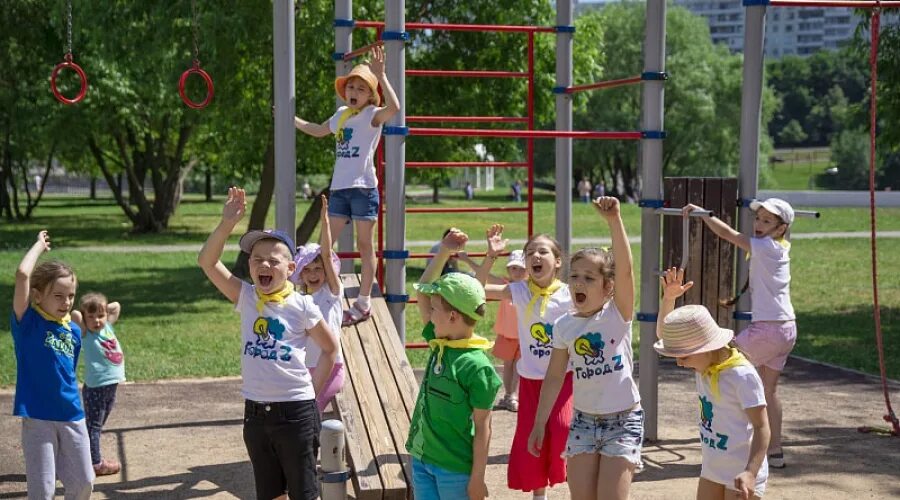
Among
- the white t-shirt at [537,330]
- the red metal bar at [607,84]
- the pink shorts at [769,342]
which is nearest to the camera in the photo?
the white t-shirt at [537,330]

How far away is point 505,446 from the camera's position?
793 centimetres

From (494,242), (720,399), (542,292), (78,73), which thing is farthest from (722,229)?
(78,73)

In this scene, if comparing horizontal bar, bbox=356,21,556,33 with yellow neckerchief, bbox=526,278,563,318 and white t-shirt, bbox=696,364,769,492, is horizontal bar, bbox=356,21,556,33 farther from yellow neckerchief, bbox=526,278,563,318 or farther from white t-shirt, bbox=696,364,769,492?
white t-shirt, bbox=696,364,769,492

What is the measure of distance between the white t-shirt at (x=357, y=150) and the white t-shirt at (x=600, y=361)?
100 inches

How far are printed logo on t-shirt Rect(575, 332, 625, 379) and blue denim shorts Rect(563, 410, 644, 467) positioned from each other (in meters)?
0.20

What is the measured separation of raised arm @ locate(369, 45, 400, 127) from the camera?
6.78m

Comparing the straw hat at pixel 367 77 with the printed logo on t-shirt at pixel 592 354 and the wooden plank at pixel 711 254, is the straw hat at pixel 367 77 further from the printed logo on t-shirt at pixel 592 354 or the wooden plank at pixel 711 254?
the printed logo on t-shirt at pixel 592 354

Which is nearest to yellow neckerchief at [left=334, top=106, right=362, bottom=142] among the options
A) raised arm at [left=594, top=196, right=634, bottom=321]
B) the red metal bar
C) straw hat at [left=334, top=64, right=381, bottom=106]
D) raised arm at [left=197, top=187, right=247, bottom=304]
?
straw hat at [left=334, top=64, right=381, bottom=106]

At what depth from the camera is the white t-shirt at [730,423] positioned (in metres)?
4.55

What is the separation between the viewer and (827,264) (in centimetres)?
2286

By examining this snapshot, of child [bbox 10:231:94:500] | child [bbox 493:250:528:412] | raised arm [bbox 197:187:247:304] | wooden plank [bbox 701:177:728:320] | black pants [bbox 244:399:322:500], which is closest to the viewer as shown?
black pants [bbox 244:399:322:500]

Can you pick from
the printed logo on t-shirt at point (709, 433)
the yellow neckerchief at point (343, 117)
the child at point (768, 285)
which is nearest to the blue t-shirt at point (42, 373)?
the yellow neckerchief at point (343, 117)

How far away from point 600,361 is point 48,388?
2763 millimetres

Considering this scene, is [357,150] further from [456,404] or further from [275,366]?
[456,404]
